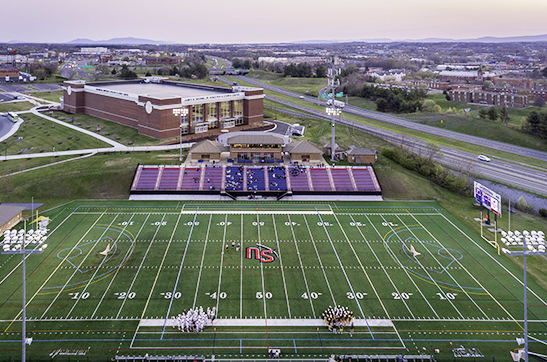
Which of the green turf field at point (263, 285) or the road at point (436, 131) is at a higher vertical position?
the road at point (436, 131)

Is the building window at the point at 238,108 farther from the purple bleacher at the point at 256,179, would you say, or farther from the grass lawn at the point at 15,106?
the grass lawn at the point at 15,106

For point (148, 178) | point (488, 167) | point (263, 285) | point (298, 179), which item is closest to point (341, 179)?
point (298, 179)

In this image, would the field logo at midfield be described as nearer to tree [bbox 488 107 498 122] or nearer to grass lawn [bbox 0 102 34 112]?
tree [bbox 488 107 498 122]

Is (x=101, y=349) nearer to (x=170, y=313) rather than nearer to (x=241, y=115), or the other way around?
(x=170, y=313)

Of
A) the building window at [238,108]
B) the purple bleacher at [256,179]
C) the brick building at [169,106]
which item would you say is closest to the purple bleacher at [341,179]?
the purple bleacher at [256,179]

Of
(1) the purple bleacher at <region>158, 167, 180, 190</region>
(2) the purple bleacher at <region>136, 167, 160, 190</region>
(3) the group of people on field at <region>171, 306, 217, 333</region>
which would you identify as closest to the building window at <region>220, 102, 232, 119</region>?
(1) the purple bleacher at <region>158, 167, 180, 190</region>

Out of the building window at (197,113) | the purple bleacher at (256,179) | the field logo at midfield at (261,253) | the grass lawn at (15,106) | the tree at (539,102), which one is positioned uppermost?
the tree at (539,102)

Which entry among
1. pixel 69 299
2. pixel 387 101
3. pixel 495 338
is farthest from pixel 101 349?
pixel 387 101
